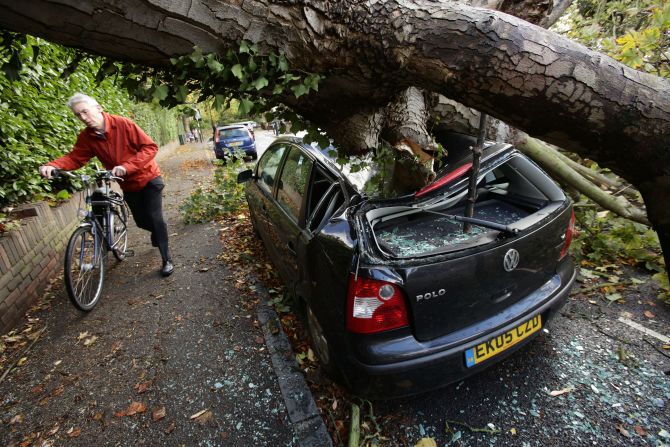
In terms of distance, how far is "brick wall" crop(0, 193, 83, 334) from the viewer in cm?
316

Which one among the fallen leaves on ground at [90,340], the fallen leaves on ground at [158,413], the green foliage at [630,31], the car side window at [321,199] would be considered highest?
the green foliage at [630,31]

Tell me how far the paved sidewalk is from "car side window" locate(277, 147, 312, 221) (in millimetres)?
1075

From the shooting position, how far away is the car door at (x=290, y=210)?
8.81ft

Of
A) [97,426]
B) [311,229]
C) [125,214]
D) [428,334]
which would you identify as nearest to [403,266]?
[428,334]

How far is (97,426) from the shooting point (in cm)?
220

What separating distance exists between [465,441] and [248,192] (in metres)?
3.64

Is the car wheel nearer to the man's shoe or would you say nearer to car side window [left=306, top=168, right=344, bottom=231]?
car side window [left=306, top=168, right=344, bottom=231]

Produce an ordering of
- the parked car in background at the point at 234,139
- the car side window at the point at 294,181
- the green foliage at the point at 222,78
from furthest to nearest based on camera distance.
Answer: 1. the parked car in background at the point at 234,139
2. the car side window at the point at 294,181
3. the green foliage at the point at 222,78

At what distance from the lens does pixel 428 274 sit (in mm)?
1705

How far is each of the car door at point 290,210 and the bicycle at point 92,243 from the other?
177 centimetres

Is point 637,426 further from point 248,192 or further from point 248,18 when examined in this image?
point 248,192

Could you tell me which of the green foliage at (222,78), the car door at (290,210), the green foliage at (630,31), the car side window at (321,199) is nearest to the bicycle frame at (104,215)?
the car door at (290,210)

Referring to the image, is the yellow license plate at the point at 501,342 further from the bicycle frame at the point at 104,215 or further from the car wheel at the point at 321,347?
the bicycle frame at the point at 104,215

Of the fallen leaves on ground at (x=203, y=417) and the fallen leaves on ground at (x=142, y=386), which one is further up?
the fallen leaves on ground at (x=203, y=417)
